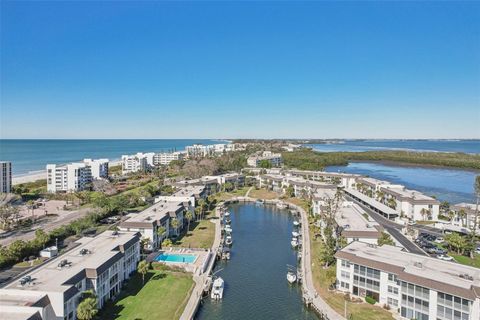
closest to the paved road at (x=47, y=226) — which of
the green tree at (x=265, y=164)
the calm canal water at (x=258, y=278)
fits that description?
the calm canal water at (x=258, y=278)

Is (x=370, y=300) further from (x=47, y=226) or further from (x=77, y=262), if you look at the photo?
(x=47, y=226)

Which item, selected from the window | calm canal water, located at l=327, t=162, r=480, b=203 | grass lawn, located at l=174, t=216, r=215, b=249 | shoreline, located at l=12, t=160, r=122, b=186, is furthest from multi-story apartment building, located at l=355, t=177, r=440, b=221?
shoreline, located at l=12, t=160, r=122, b=186

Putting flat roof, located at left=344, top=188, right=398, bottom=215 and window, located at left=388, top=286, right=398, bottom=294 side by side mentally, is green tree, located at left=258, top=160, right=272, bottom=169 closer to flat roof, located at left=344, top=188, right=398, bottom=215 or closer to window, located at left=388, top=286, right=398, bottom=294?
flat roof, located at left=344, top=188, right=398, bottom=215

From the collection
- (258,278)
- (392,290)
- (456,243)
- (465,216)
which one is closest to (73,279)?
(258,278)

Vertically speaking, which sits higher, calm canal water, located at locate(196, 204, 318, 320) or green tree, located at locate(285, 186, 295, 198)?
green tree, located at locate(285, 186, 295, 198)

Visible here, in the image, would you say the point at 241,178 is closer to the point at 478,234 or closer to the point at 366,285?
the point at 478,234

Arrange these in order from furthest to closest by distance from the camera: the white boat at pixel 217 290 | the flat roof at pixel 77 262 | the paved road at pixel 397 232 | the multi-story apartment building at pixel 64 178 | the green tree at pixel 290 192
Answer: the multi-story apartment building at pixel 64 178 → the green tree at pixel 290 192 → the paved road at pixel 397 232 → the white boat at pixel 217 290 → the flat roof at pixel 77 262

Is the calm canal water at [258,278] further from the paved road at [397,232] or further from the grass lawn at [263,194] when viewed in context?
the grass lawn at [263,194]
